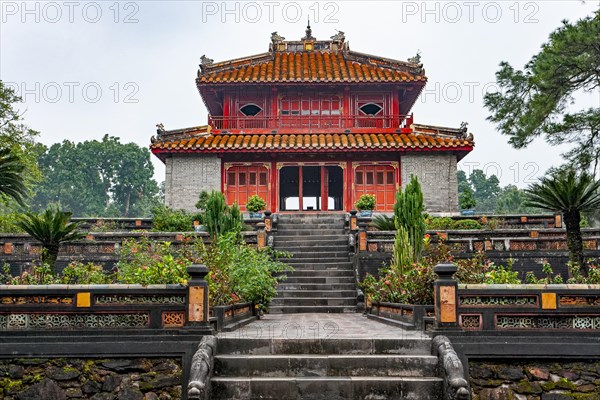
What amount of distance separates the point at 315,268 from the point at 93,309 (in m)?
8.95

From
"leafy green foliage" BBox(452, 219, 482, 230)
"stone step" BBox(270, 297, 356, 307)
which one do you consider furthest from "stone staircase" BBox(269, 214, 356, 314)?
"leafy green foliage" BBox(452, 219, 482, 230)

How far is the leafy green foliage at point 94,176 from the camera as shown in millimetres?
60062

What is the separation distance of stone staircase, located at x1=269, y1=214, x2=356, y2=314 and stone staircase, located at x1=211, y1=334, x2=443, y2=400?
6482 mm

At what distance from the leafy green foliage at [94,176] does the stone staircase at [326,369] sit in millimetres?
53807

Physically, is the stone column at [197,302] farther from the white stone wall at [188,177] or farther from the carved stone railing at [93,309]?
the white stone wall at [188,177]

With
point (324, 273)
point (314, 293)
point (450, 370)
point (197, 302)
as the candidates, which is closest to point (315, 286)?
point (314, 293)

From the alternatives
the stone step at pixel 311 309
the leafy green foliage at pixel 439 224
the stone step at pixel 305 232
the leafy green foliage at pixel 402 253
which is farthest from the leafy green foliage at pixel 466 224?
the leafy green foliage at pixel 402 253

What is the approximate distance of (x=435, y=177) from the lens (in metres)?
23.4

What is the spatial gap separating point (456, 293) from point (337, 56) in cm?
2088

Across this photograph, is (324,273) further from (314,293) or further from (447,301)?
(447,301)

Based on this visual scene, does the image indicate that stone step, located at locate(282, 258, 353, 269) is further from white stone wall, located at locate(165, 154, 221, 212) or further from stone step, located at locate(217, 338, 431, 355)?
stone step, located at locate(217, 338, 431, 355)

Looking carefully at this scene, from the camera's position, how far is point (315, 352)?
7797 mm

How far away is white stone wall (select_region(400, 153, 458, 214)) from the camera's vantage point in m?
23.3

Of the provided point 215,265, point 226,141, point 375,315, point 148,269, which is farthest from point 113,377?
point 226,141
